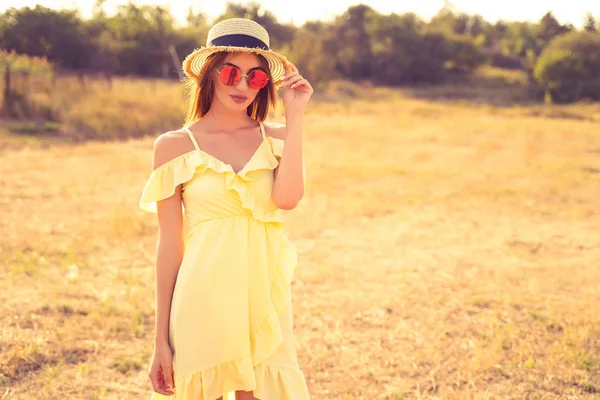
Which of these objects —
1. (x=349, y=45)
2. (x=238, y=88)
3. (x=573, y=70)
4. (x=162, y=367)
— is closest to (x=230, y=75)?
(x=238, y=88)

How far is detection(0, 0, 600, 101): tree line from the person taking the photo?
1517 centimetres

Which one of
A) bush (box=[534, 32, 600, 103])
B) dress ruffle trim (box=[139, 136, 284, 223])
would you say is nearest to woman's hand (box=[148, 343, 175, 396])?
dress ruffle trim (box=[139, 136, 284, 223])

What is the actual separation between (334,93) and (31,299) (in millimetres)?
23164

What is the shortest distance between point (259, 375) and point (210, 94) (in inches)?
35.2

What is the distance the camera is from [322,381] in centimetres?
322

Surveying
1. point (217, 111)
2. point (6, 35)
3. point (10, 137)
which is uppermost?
point (6, 35)

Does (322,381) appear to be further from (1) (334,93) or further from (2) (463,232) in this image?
(1) (334,93)

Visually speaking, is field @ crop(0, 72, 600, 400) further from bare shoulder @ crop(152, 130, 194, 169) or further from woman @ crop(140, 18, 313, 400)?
bare shoulder @ crop(152, 130, 194, 169)

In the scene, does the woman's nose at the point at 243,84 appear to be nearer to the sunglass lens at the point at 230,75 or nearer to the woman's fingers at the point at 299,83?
the sunglass lens at the point at 230,75

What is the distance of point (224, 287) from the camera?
171 centimetres

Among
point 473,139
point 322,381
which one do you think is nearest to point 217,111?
point 322,381

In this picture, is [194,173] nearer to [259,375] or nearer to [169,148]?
[169,148]

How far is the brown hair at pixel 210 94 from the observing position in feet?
5.86

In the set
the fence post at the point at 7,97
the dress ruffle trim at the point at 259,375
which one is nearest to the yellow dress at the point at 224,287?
the dress ruffle trim at the point at 259,375
